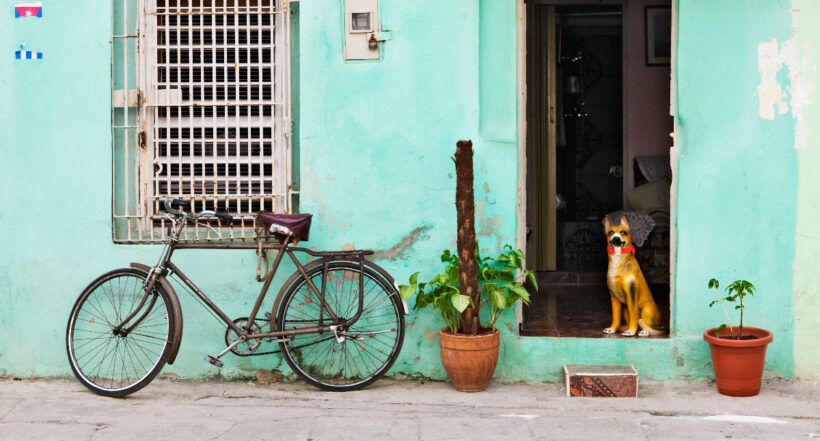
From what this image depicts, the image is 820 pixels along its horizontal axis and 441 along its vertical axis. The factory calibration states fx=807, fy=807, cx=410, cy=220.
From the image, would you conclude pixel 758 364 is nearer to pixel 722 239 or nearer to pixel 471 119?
pixel 722 239

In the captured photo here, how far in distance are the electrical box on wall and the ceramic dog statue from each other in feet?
6.88

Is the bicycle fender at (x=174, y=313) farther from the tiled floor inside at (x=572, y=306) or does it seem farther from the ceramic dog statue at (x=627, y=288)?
the ceramic dog statue at (x=627, y=288)

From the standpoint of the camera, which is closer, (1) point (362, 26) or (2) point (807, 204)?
(2) point (807, 204)

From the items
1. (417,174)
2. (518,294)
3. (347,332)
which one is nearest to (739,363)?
(518,294)

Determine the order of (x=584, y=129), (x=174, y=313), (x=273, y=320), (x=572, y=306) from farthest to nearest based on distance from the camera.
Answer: (x=584, y=129) → (x=572, y=306) → (x=273, y=320) → (x=174, y=313)

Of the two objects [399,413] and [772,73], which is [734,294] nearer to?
[772,73]

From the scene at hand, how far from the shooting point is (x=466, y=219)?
4.92 meters

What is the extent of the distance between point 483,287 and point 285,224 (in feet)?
4.34

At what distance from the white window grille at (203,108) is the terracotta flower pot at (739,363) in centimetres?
291

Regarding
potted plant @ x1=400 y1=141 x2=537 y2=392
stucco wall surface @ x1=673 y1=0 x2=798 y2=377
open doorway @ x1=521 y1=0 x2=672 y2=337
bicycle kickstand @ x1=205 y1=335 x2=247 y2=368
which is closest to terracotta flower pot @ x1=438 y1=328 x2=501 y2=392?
potted plant @ x1=400 y1=141 x2=537 y2=392

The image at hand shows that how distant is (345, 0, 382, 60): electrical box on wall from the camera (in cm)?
526

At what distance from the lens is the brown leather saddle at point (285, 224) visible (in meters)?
4.93

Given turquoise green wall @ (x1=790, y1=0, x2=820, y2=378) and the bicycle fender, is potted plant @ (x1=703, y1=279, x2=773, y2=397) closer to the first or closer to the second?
turquoise green wall @ (x1=790, y1=0, x2=820, y2=378)

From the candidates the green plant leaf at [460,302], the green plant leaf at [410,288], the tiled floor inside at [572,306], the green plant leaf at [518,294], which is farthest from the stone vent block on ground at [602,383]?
the green plant leaf at [410,288]
